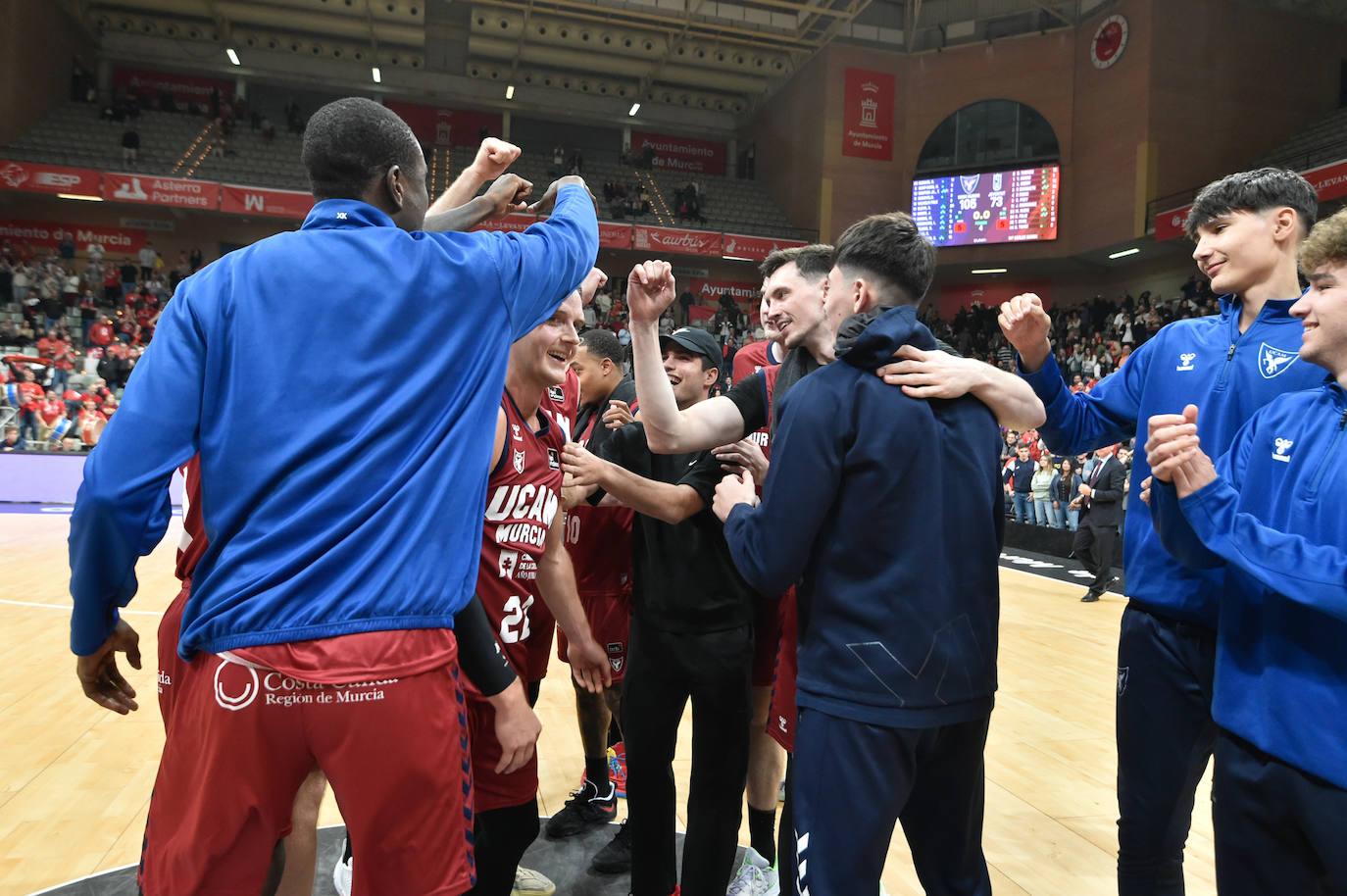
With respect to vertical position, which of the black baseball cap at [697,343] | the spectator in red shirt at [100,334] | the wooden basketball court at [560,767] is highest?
the spectator in red shirt at [100,334]

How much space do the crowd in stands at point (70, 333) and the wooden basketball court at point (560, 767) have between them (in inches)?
308

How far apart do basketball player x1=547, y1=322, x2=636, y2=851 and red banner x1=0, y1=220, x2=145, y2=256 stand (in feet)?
78.8

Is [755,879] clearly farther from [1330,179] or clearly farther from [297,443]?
[1330,179]

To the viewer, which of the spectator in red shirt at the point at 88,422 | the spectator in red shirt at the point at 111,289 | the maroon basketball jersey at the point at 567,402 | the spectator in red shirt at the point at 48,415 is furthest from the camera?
the spectator in red shirt at the point at 111,289

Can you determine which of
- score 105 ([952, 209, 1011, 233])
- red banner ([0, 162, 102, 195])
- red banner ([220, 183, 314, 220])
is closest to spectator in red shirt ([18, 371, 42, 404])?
red banner ([220, 183, 314, 220])

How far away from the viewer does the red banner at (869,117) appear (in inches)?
941

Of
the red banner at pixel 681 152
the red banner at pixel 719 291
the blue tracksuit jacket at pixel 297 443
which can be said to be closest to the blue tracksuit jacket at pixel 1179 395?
the blue tracksuit jacket at pixel 297 443

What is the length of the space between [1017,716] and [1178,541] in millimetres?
3771

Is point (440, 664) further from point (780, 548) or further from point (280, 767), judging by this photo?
point (780, 548)

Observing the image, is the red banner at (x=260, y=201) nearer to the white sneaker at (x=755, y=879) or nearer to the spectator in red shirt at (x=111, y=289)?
the spectator in red shirt at (x=111, y=289)

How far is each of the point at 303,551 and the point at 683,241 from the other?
2331cm

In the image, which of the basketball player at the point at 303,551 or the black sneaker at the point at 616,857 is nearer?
the basketball player at the point at 303,551

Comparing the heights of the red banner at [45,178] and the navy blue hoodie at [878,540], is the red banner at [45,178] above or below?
above

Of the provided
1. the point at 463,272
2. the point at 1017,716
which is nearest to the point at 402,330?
the point at 463,272
